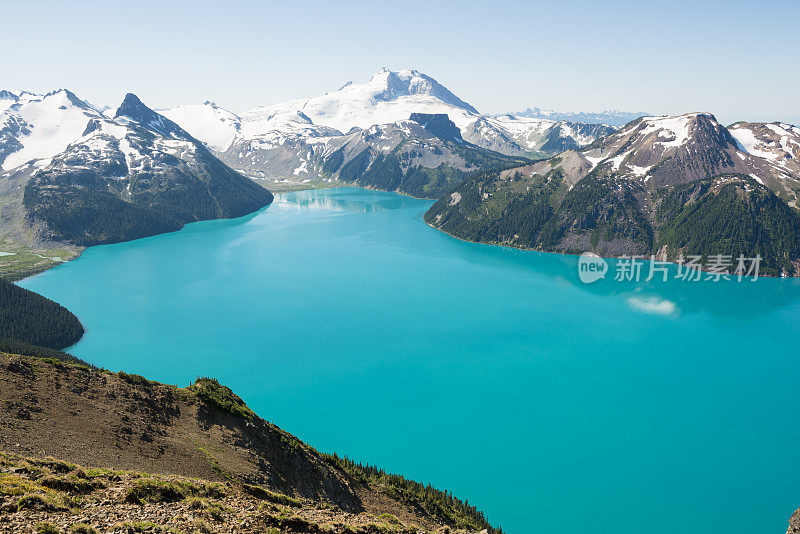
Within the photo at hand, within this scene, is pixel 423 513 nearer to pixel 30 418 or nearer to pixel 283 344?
pixel 30 418

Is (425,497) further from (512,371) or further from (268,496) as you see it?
(512,371)

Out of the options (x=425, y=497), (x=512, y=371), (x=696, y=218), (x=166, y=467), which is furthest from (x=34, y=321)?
(x=696, y=218)

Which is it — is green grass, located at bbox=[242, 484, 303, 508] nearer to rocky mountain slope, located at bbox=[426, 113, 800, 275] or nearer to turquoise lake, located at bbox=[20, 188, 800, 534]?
turquoise lake, located at bbox=[20, 188, 800, 534]

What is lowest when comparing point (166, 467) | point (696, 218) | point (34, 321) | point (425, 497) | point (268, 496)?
point (34, 321)

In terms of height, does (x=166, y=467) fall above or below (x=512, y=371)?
above

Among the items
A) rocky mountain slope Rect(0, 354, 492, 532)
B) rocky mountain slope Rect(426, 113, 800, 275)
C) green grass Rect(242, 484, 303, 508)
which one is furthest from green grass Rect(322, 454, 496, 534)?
rocky mountain slope Rect(426, 113, 800, 275)

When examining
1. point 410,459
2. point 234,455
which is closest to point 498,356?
point 410,459

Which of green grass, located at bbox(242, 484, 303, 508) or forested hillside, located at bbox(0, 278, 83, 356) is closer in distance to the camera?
green grass, located at bbox(242, 484, 303, 508)
